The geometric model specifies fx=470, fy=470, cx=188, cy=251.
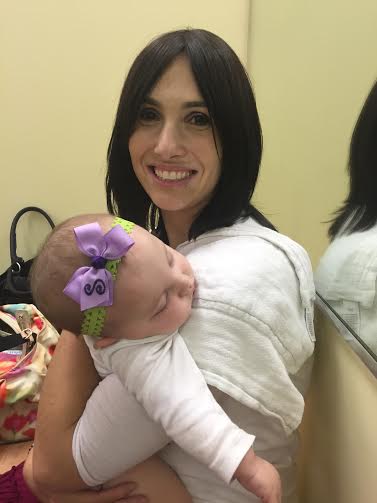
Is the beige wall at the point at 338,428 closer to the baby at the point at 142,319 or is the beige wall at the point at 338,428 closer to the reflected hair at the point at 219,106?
the baby at the point at 142,319

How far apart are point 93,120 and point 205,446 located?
1.47 metres

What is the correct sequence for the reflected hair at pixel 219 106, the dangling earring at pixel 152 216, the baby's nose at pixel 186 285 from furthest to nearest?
the dangling earring at pixel 152 216 → the reflected hair at pixel 219 106 → the baby's nose at pixel 186 285

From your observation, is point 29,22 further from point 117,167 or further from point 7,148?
point 117,167


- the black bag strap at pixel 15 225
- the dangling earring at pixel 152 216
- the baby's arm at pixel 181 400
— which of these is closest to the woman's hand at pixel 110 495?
the baby's arm at pixel 181 400

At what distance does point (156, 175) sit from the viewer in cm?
88

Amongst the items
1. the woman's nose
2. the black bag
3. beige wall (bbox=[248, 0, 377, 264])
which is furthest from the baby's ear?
the black bag

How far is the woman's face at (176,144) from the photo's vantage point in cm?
80

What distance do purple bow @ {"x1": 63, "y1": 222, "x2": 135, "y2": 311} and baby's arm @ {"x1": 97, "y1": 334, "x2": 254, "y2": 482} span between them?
0.09 meters

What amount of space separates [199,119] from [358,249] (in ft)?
1.22

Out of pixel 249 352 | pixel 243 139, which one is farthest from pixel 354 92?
pixel 249 352

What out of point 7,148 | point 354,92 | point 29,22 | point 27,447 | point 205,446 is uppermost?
point 29,22

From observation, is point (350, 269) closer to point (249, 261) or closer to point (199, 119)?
point (249, 261)

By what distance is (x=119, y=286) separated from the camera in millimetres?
640

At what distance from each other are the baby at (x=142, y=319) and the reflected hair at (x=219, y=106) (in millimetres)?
207
